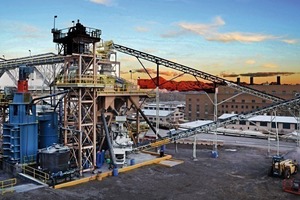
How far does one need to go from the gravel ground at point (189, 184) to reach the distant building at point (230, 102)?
36.1m

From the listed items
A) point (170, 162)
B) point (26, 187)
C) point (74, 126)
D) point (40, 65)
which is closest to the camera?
point (26, 187)

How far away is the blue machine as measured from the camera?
1044 inches

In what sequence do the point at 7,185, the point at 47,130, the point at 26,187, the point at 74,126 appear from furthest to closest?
the point at 47,130, the point at 74,126, the point at 7,185, the point at 26,187

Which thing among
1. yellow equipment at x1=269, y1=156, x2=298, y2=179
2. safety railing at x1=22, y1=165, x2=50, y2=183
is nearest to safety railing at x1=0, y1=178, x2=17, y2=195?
safety railing at x1=22, y1=165, x2=50, y2=183

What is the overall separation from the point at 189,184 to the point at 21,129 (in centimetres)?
1486

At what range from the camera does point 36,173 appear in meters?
24.6

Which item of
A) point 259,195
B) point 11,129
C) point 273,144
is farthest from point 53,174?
point 273,144

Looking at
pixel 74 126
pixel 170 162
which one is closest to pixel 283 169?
pixel 170 162

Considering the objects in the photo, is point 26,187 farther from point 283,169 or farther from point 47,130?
point 283,169

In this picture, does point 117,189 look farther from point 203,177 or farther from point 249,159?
point 249,159

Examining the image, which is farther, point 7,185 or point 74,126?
point 74,126

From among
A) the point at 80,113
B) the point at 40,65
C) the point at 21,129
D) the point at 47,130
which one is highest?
the point at 40,65

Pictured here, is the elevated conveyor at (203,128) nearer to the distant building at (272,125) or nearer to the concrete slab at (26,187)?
the concrete slab at (26,187)

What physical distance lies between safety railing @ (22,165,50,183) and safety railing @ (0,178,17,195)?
1.67 metres
